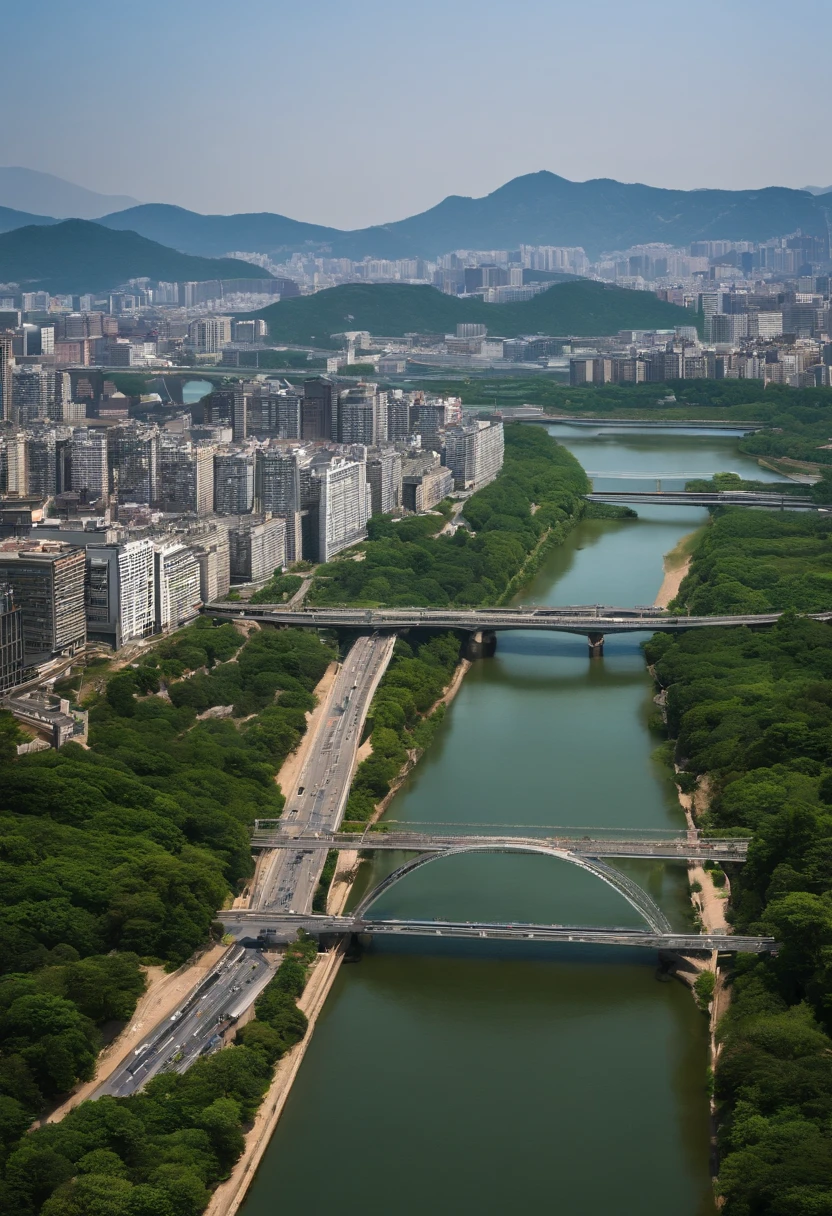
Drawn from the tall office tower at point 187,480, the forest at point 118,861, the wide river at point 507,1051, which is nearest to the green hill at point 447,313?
the tall office tower at point 187,480

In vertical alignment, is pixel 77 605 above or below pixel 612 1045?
above

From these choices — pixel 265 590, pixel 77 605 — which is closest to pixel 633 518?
pixel 265 590

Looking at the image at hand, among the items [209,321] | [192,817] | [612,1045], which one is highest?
[209,321]

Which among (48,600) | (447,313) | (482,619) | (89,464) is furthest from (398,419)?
(447,313)

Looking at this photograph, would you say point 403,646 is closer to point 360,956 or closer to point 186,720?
point 186,720

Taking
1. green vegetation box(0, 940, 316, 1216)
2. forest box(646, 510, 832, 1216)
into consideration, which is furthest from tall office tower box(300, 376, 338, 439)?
green vegetation box(0, 940, 316, 1216)

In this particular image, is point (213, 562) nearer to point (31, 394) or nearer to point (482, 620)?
point (482, 620)
